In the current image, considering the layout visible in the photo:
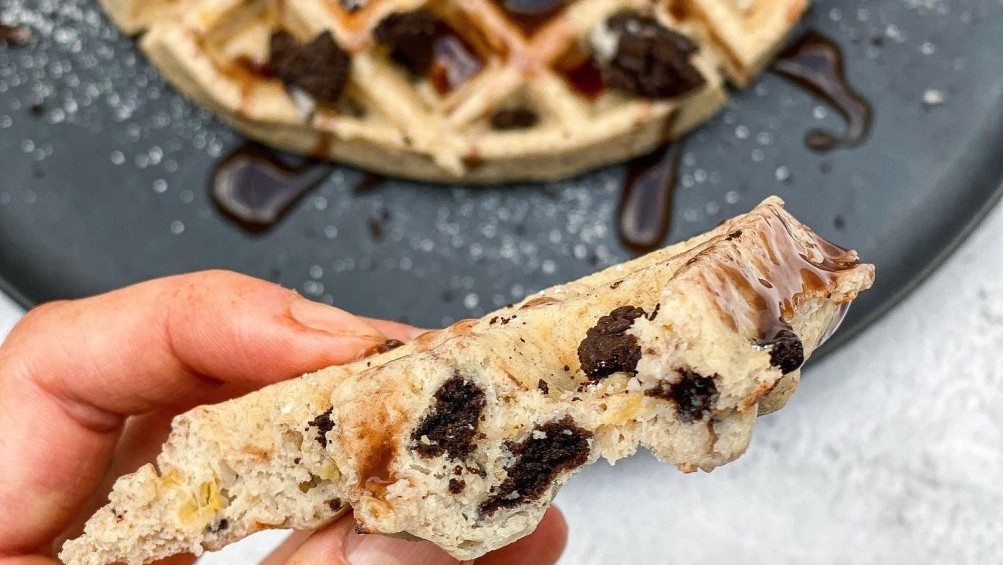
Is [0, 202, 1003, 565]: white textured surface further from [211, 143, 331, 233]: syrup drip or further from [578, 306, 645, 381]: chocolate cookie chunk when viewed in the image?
[578, 306, 645, 381]: chocolate cookie chunk

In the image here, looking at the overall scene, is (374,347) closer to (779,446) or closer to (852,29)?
(779,446)

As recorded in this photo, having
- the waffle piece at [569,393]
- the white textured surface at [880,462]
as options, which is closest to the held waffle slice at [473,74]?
the white textured surface at [880,462]

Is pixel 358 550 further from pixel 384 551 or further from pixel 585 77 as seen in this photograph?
pixel 585 77

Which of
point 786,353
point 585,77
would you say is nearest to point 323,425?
point 786,353

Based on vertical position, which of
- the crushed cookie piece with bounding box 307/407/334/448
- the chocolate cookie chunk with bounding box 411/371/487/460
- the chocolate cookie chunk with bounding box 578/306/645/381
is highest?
the crushed cookie piece with bounding box 307/407/334/448

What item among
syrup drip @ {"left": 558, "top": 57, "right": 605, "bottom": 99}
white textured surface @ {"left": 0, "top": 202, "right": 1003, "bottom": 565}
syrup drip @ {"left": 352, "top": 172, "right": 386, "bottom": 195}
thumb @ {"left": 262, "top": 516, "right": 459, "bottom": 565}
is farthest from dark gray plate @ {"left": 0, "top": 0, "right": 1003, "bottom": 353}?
thumb @ {"left": 262, "top": 516, "right": 459, "bottom": 565}

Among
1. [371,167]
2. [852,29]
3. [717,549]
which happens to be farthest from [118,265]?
[852,29]
